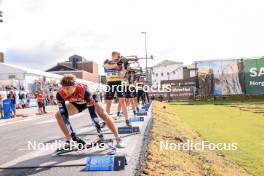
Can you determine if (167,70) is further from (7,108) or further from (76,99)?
(76,99)

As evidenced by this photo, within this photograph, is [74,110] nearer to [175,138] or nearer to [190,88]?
[175,138]

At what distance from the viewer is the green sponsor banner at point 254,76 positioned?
62875mm

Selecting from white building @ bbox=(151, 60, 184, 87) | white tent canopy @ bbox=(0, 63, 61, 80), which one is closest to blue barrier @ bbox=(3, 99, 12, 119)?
white tent canopy @ bbox=(0, 63, 61, 80)

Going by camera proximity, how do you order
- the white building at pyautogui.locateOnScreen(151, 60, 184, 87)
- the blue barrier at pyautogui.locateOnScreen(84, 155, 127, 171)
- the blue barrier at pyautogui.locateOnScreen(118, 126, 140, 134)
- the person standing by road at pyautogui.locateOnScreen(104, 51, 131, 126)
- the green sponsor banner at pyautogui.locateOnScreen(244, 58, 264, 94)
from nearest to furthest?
the blue barrier at pyautogui.locateOnScreen(84, 155, 127, 171) → the blue barrier at pyautogui.locateOnScreen(118, 126, 140, 134) → the person standing by road at pyautogui.locateOnScreen(104, 51, 131, 126) → the green sponsor banner at pyautogui.locateOnScreen(244, 58, 264, 94) → the white building at pyautogui.locateOnScreen(151, 60, 184, 87)

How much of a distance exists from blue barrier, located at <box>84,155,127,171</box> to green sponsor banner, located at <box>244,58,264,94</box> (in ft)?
193

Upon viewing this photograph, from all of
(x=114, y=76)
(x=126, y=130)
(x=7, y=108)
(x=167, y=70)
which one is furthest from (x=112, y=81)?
(x=167, y=70)

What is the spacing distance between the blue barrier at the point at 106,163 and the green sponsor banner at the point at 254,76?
193 ft

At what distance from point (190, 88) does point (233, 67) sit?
7048 mm

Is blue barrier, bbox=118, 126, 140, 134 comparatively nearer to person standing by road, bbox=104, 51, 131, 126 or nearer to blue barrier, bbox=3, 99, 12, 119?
person standing by road, bbox=104, 51, 131, 126

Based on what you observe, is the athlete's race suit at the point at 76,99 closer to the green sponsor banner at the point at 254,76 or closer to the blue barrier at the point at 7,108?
the blue barrier at the point at 7,108

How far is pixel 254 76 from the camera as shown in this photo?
63.6m

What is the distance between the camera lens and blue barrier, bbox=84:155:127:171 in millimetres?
6504

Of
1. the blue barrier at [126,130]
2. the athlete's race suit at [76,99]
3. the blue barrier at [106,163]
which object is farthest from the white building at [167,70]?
the blue barrier at [106,163]

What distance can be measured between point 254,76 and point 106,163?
197 feet
